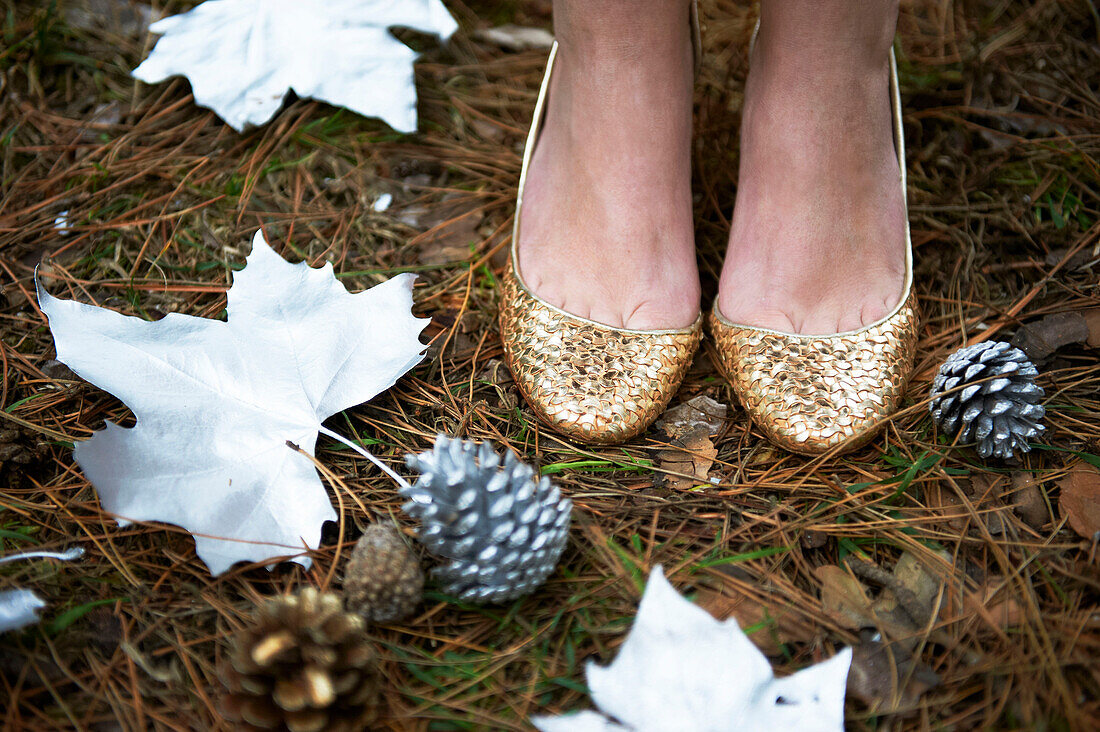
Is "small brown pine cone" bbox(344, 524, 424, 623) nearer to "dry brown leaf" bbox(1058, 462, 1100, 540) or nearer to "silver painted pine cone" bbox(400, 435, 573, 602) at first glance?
"silver painted pine cone" bbox(400, 435, 573, 602)

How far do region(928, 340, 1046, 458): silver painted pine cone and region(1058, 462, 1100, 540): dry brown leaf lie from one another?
7 cm

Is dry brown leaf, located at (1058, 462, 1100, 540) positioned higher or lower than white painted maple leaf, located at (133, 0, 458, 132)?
lower

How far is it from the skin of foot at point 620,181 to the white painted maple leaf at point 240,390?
272 mm

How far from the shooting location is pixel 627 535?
35.8 inches

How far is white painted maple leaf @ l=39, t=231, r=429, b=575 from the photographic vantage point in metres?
0.85

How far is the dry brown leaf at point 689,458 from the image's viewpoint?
3.24 ft

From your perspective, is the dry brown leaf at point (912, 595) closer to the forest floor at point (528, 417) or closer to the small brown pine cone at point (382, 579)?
the forest floor at point (528, 417)

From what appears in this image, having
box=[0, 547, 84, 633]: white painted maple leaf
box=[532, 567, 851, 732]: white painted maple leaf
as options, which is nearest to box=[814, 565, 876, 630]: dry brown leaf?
box=[532, 567, 851, 732]: white painted maple leaf

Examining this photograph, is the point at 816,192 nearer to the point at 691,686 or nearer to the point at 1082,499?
the point at 1082,499

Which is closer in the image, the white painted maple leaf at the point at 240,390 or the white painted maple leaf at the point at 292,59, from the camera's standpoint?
the white painted maple leaf at the point at 240,390

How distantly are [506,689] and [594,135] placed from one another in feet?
2.55

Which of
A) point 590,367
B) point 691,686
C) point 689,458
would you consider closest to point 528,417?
point 590,367

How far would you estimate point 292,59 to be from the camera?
53.4 inches

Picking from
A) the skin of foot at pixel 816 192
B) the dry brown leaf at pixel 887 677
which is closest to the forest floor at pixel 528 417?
the dry brown leaf at pixel 887 677
